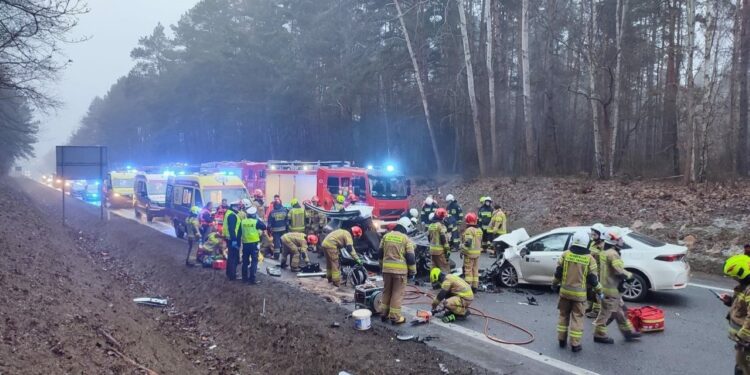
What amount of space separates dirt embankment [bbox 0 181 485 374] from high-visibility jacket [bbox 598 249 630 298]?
2413 millimetres

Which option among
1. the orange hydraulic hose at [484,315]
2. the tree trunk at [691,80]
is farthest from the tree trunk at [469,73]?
the orange hydraulic hose at [484,315]

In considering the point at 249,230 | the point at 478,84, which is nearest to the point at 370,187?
the point at 249,230

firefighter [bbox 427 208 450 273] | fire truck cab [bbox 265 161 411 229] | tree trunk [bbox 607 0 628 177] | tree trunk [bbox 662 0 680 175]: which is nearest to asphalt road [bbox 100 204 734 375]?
firefighter [bbox 427 208 450 273]

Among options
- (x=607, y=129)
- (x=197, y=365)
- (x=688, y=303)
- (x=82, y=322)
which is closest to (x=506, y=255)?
(x=688, y=303)

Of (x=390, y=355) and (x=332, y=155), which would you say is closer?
(x=390, y=355)

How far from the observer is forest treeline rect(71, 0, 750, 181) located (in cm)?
1967

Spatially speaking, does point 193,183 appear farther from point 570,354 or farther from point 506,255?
point 570,354

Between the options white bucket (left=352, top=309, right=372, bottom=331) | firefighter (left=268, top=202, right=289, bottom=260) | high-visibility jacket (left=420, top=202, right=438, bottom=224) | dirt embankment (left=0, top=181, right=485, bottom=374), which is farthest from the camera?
high-visibility jacket (left=420, top=202, right=438, bottom=224)

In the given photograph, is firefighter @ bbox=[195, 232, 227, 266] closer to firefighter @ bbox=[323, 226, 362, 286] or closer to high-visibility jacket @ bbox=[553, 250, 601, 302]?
firefighter @ bbox=[323, 226, 362, 286]

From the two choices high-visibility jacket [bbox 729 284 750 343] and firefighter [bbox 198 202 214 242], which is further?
firefighter [bbox 198 202 214 242]

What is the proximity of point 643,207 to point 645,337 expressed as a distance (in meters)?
9.91

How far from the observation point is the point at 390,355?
643cm

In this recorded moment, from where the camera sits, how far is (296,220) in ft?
41.9

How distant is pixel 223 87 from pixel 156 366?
41.8 meters
